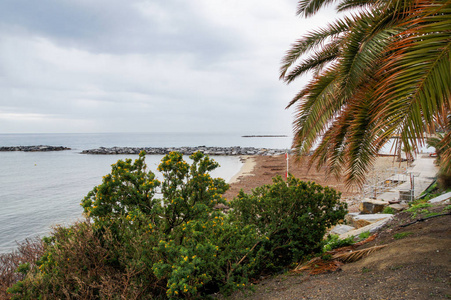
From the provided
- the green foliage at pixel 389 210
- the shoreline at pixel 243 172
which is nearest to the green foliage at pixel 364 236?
the green foliage at pixel 389 210

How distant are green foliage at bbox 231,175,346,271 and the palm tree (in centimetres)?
89

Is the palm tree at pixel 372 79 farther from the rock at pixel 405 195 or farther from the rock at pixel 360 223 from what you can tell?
the rock at pixel 405 195

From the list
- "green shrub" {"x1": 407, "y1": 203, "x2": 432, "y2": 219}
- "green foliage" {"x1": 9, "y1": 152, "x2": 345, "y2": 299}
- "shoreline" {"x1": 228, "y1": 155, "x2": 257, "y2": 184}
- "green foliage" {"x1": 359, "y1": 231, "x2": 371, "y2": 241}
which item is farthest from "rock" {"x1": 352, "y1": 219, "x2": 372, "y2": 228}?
"shoreline" {"x1": 228, "y1": 155, "x2": 257, "y2": 184}

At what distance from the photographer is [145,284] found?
422cm

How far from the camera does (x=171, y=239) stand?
466cm

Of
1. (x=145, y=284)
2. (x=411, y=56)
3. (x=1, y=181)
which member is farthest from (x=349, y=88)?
(x=1, y=181)

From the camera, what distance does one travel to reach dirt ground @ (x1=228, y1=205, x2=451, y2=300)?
3209mm

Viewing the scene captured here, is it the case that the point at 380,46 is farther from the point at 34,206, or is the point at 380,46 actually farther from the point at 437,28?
the point at 34,206

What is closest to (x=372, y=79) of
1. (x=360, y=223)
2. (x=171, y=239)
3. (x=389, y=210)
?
(x=171, y=239)

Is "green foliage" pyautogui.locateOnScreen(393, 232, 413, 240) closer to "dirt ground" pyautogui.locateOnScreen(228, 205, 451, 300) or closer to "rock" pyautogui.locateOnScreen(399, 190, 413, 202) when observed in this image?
"dirt ground" pyautogui.locateOnScreen(228, 205, 451, 300)

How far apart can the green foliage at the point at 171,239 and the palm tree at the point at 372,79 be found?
125 cm

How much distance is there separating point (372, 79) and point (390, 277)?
9.37ft

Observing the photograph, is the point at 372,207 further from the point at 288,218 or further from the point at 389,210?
the point at 288,218

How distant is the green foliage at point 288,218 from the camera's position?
17.7 feet
